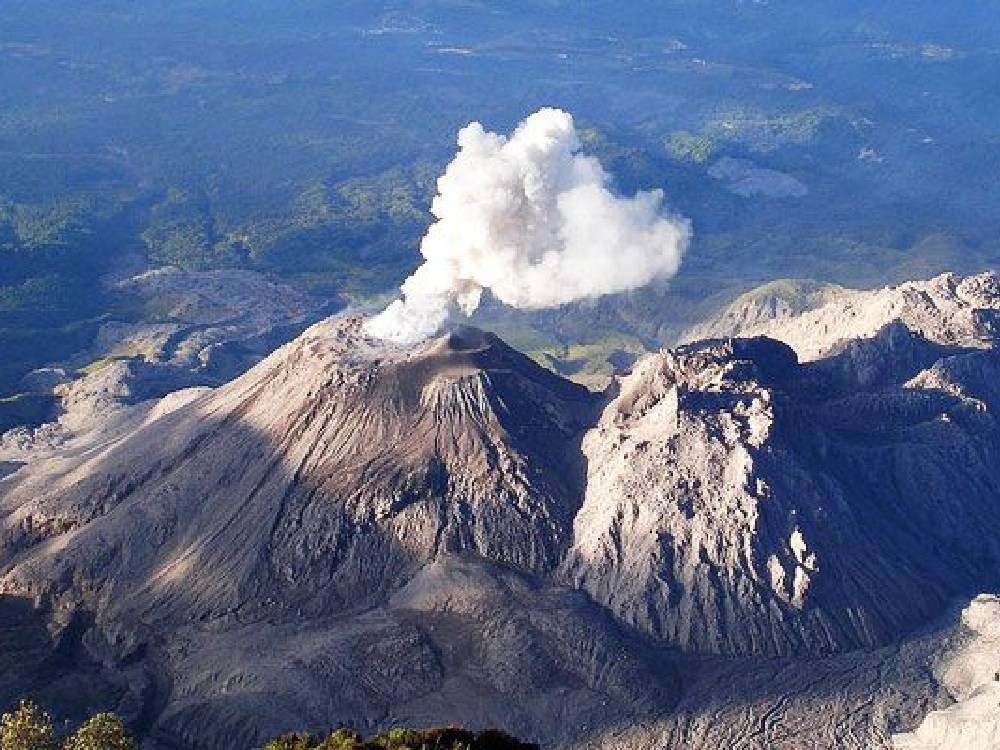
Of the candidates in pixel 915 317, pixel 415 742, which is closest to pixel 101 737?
pixel 415 742

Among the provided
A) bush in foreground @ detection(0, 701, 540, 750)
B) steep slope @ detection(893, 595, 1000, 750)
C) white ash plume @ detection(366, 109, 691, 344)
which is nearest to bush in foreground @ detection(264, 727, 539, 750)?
bush in foreground @ detection(0, 701, 540, 750)

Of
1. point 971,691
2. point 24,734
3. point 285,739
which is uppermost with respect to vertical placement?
point 285,739

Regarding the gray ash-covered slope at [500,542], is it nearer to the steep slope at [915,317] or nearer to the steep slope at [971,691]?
the steep slope at [971,691]

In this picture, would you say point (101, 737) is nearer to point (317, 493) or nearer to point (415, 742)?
point (415, 742)

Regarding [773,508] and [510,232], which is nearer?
[773,508]

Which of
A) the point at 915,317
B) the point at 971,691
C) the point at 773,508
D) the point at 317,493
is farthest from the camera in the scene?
the point at 915,317

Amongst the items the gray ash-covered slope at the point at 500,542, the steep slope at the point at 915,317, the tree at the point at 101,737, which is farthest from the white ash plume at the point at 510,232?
the tree at the point at 101,737
